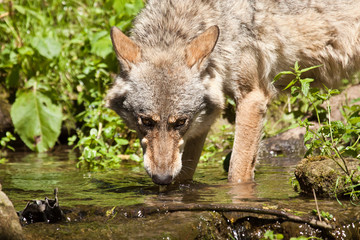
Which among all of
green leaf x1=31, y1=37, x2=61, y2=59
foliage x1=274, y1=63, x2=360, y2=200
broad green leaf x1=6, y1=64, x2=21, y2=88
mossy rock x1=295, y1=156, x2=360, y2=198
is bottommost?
mossy rock x1=295, y1=156, x2=360, y2=198

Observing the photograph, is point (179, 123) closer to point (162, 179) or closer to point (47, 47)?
point (162, 179)

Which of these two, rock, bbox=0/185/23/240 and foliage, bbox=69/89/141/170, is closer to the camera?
rock, bbox=0/185/23/240

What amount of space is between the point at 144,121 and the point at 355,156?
1.77m

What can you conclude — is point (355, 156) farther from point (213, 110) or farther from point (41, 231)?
point (41, 231)

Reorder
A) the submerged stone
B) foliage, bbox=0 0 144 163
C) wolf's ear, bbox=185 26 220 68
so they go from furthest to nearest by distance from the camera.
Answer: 1. foliage, bbox=0 0 144 163
2. wolf's ear, bbox=185 26 220 68
3. the submerged stone

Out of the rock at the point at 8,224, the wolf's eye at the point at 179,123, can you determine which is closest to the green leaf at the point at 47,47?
the wolf's eye at the point at 179,123

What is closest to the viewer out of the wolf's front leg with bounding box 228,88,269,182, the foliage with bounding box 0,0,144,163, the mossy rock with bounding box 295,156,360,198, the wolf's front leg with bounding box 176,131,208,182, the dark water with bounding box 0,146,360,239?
the dark water with bounding box 0,146,360,239

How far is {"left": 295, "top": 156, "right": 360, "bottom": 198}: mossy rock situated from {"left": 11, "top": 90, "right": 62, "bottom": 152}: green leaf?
15.0 feet

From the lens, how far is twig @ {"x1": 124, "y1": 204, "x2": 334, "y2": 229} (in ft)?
9.93

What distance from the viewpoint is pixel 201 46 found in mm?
4383

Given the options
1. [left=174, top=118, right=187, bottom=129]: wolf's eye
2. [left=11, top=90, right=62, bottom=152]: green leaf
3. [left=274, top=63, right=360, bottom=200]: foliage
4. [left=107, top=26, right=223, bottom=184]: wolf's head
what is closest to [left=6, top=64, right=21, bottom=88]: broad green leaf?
[left=11, top=90, right=62, bottom=152]: green leaf

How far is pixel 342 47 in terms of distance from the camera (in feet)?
17.0

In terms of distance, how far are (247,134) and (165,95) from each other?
118 cm

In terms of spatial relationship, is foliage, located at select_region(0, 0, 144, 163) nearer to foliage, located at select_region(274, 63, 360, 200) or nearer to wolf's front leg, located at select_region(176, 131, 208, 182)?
wolf's front leg, located at select_region(176, 131, 208, 182)
